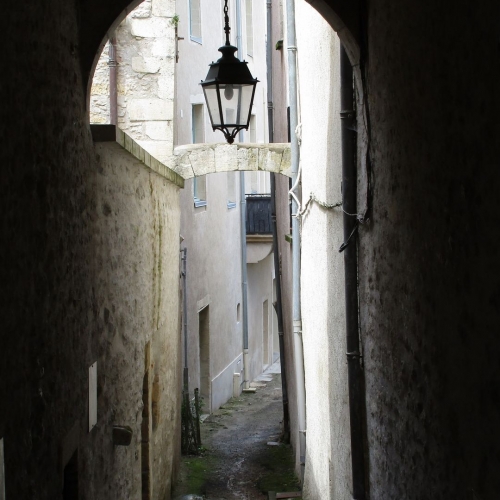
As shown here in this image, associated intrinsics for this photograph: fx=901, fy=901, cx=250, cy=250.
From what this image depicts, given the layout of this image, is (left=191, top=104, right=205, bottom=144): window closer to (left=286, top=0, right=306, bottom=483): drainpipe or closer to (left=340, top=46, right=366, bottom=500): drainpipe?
(left=286, top=0, right=306, bottom=483): drainpipe

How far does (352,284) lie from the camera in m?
5.22

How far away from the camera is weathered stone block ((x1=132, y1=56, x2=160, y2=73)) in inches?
392

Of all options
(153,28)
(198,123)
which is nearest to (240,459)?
(153,28)

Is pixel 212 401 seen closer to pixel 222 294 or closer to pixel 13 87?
pixel 222 294

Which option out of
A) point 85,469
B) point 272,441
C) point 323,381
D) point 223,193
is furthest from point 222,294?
point 85,469

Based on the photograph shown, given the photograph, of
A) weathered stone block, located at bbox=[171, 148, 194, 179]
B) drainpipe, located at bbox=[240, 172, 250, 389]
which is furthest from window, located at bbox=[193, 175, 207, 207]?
weathered stone block, located at bbox=[171, 148, 194, 179]

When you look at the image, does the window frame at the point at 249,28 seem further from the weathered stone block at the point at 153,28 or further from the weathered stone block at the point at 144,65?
the weathered stone block at the point at 144,65

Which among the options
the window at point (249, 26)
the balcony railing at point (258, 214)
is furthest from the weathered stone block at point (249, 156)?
the window at point (249, 26)

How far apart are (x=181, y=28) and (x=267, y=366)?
10207 millimetres

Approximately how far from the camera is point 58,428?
3.77m

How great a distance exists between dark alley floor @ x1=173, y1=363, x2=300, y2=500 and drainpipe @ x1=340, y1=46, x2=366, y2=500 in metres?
3.92

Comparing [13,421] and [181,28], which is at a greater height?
[181,28]

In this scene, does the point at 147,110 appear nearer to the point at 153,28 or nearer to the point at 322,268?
the point at 153,28

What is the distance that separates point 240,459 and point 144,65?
4778 millimetres
